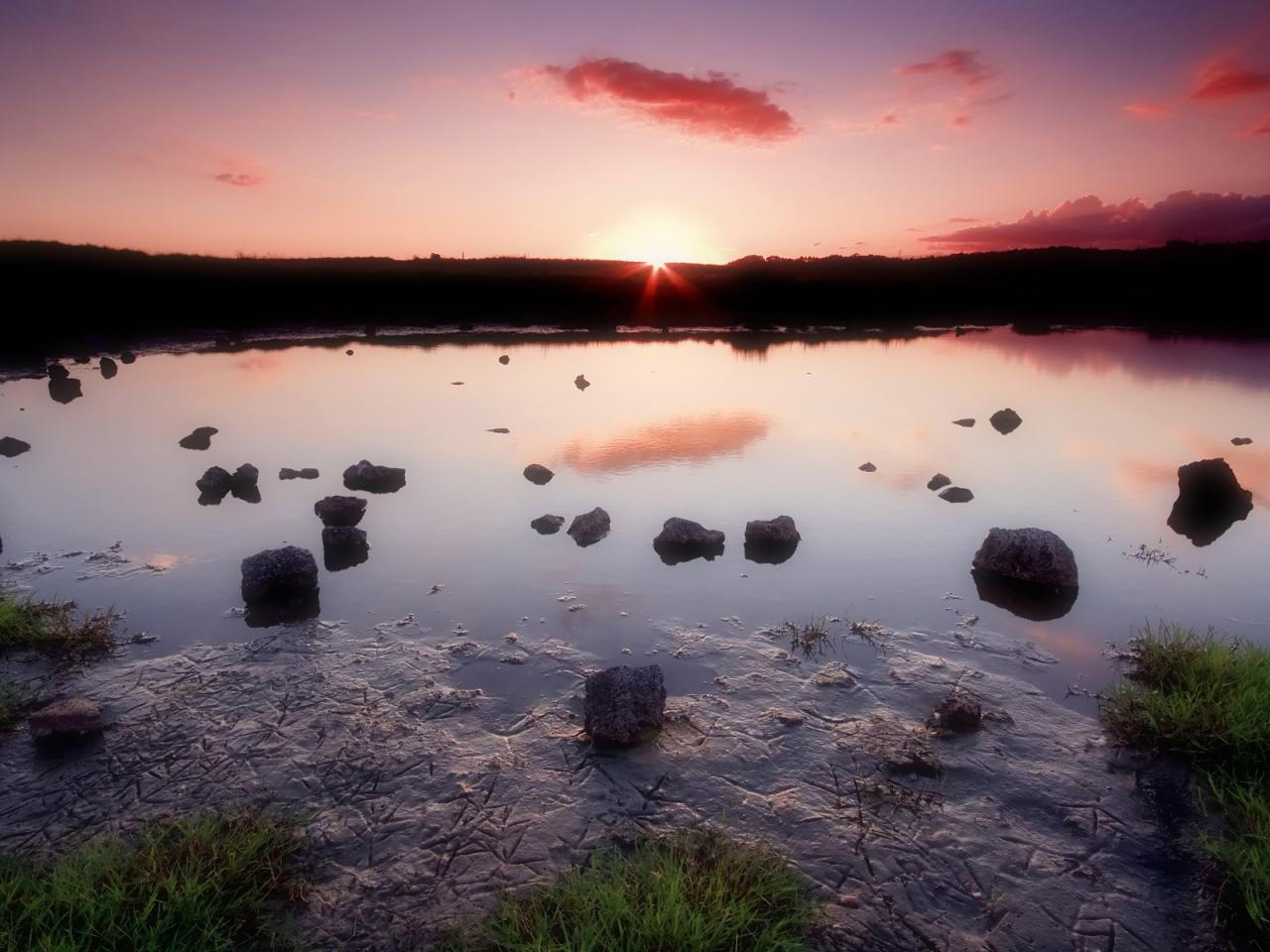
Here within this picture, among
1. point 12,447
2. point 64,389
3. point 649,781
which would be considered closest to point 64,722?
point 649,781

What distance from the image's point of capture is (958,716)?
750 cm

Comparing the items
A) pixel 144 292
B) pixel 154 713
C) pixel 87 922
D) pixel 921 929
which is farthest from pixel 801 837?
pixel 144 292

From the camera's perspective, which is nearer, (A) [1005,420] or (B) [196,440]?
(B) [196,440]

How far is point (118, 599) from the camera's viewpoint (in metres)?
10.5

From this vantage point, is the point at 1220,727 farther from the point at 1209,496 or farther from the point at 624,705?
the point at 1209,496

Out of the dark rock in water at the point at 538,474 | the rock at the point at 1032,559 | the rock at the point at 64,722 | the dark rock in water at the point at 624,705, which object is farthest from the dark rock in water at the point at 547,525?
the rock at the point at 1032,559

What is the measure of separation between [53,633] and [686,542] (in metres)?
9.52

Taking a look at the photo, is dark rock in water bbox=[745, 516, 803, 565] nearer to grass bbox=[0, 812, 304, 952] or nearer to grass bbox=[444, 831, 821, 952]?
grass bbox=[444, 831, 821, 952]

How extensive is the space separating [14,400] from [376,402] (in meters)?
13.8

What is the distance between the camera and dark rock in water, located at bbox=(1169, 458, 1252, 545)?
15.0m

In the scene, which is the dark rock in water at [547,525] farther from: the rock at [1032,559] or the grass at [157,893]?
the grass at [157,893]

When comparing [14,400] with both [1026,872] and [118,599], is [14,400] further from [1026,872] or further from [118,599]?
[1026,872]

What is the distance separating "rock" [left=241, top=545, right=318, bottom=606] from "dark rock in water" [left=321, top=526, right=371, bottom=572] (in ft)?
5.37

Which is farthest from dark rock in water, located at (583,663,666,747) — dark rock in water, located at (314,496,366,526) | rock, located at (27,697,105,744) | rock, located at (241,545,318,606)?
dark rock in water, located at (314,496,366,526)
